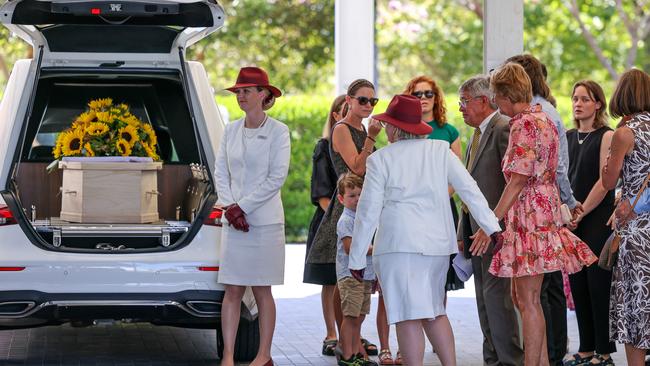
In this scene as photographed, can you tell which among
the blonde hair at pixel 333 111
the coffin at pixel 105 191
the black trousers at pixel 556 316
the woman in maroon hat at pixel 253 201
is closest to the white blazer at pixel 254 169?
the woman in maroon hat at pixel 253 201

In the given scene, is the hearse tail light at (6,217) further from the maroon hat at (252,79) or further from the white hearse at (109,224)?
the maroon hat at (252,79)

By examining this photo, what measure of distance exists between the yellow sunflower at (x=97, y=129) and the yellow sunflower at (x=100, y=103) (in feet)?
0.73

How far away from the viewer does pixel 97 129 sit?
28.3ft

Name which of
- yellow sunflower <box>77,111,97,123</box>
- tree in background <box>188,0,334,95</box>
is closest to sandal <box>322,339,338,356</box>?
yellow sunflower <box>77,111,97,123</box>

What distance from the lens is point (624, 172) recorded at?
7.45 meters

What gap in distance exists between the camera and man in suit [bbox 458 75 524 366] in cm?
734

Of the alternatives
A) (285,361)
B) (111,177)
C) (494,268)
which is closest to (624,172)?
(494,268)

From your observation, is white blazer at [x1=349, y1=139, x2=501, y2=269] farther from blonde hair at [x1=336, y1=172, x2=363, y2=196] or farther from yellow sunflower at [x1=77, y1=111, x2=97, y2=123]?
yellow sunflower at [x1=77, y1=111, x2=97, y2=123]

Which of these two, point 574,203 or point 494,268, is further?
point 574,203

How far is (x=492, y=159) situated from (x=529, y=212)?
0.47 m

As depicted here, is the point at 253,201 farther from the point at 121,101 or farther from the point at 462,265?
the point at 121,101

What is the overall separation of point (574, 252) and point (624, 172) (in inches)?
27.7

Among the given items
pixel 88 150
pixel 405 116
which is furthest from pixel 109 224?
pixel 405 116

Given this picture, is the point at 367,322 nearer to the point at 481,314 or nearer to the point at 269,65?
the point at 481,314
